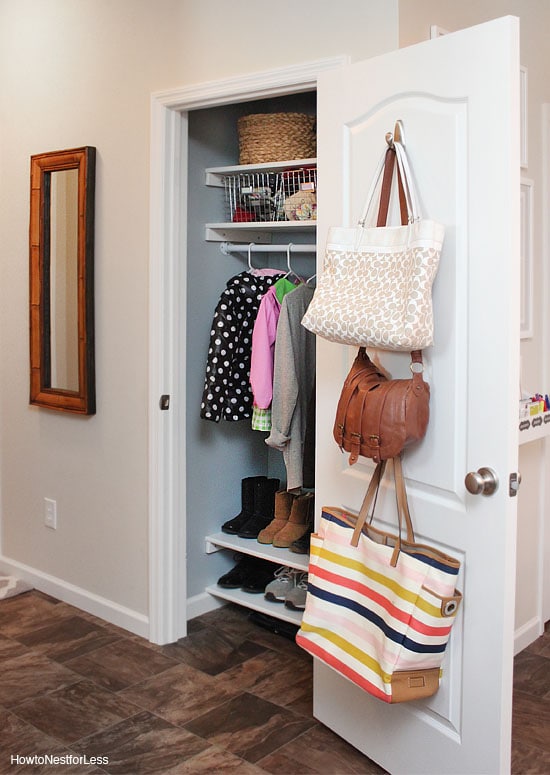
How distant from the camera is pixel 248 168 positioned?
299 centimetres

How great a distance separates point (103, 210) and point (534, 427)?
5.81ft

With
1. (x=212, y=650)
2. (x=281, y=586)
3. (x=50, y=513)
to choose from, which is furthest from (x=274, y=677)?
(x=50, y=513)

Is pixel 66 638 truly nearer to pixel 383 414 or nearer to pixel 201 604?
pixel 201 604

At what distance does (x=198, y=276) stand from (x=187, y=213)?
247 millimetres

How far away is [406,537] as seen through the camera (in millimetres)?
2082

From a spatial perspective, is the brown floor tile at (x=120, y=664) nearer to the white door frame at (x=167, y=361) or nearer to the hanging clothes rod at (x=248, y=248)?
the white door frame at (x=167, y=361)

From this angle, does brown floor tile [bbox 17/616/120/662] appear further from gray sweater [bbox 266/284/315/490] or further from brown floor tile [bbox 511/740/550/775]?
brown floor tile [bbox 511/740/550/775]

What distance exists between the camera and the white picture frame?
291cm

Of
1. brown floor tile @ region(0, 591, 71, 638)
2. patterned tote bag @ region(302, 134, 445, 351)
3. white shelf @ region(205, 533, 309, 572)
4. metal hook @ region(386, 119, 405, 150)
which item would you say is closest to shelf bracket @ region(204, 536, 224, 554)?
white shelf @ region(205, 533, 309, 572)

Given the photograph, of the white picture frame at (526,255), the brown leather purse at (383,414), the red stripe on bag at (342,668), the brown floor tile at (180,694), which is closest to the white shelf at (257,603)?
the brown floor tile at (180,694)

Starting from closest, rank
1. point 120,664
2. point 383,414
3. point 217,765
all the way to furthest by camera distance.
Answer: point 383,414, point 217,765, point 120,664

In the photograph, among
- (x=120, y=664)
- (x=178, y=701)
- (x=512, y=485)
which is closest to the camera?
(x=512, y=485)

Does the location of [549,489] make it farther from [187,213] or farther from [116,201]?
[116,201]

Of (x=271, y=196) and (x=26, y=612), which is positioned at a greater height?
(x=271, y=196)
